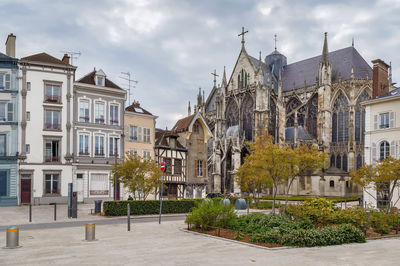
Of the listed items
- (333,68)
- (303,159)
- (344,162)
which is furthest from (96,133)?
(333,68)

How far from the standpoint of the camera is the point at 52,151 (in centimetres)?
2928

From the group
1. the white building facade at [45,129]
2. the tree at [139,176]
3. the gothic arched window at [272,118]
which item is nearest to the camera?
the tree at [139,176]

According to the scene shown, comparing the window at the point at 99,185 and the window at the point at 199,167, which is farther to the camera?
the window at the point at 199,167

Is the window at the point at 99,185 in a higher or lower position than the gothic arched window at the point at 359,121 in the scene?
lower

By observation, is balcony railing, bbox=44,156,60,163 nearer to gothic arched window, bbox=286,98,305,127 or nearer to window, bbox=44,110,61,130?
window, bbox=44,110,61,130

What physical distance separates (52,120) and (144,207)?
38.0ft

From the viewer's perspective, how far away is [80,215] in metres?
22.2

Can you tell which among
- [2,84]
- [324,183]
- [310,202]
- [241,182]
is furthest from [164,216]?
[324,183]

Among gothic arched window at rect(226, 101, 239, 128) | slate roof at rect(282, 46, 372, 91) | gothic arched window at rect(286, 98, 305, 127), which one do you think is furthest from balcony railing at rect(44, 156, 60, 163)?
slate roof at rect(282, 46, 372, 91)

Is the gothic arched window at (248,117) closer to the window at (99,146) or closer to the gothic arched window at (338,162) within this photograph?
the gothic arched window at (338,162)

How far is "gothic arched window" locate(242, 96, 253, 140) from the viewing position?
59094mm

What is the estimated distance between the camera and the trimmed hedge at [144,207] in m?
21.7

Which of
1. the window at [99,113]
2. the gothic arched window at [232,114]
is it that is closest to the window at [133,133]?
the window at [99,113]

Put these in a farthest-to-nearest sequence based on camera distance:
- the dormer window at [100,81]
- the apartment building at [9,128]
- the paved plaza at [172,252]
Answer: the dormer window at [100,81] → the apartment building at [9,128] → the paved plaza at [172,252]
